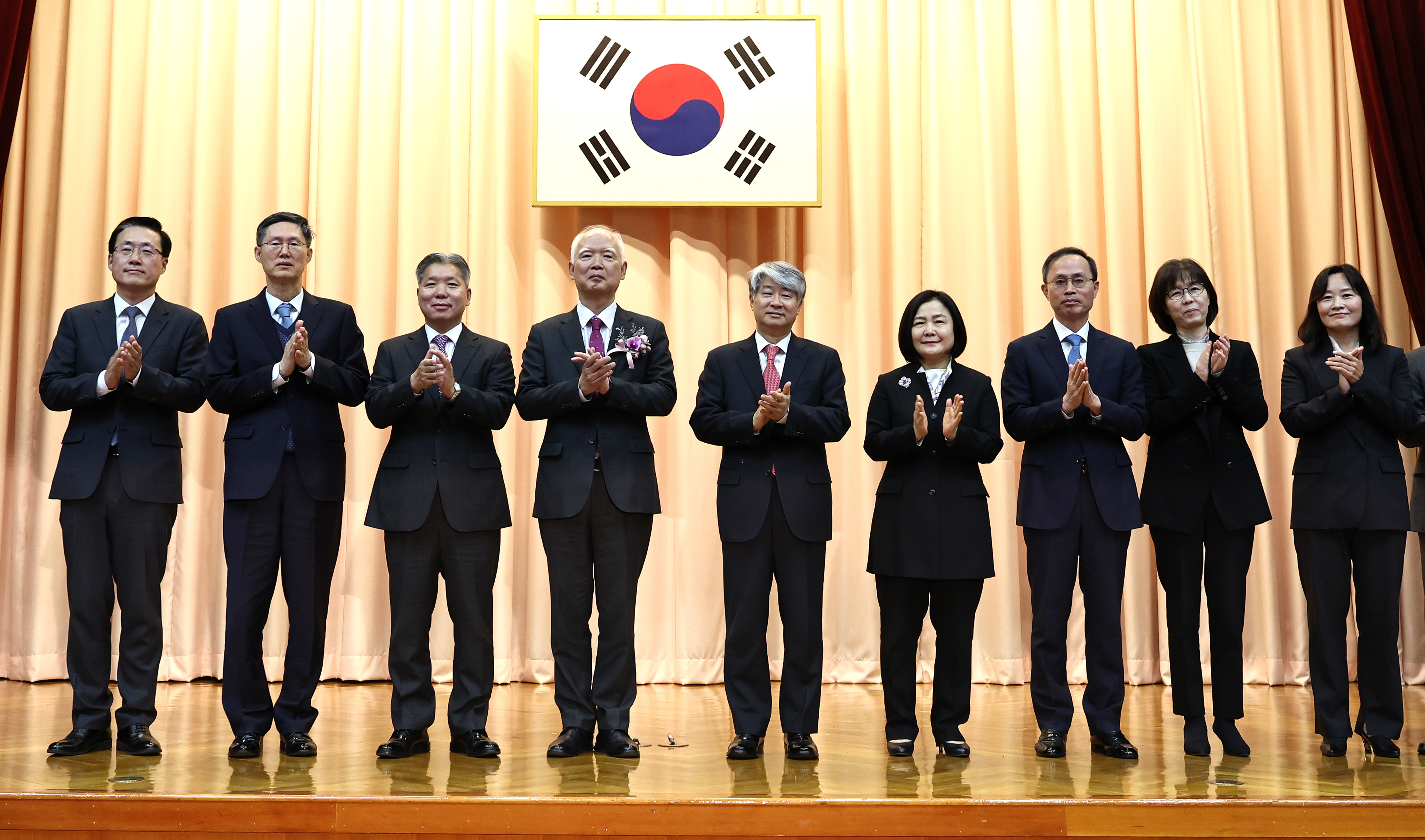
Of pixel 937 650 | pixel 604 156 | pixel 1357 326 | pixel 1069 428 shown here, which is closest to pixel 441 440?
pixel 937 650

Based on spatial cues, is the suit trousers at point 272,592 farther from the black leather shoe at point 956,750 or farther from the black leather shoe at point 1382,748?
the black leather shoe at point 1382,748

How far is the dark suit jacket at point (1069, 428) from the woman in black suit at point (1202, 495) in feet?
0.38

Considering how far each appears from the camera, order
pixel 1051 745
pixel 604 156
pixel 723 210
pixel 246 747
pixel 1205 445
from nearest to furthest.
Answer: pixel 246 747
pixel 1051 745
pixel 1205 445
pixel 604 156
pixel 723 210

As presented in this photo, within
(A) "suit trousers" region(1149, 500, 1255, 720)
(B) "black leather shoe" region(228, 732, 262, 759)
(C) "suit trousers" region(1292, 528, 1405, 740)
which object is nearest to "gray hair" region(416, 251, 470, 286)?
(B) "black leather shoe" region(228, 732, 262, 759)

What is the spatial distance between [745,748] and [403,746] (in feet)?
3.53

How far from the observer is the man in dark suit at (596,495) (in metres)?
3.46

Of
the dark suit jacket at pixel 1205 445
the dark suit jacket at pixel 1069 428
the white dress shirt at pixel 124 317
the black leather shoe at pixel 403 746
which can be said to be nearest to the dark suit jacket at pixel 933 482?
the dark suit jacket at pixel 1069 428

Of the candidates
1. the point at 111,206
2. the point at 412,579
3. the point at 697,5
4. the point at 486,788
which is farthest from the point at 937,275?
the point at 111,206

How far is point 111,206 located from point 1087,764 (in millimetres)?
→ 5103

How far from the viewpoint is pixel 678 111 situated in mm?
5371

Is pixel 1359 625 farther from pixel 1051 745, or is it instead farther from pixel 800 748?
pixel 800 748

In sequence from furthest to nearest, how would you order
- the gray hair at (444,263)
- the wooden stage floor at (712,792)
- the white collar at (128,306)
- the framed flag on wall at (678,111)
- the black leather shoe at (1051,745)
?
the framed flag on wall at (678,111)
the white collar at (128,306)
the gray hair at (444,263)
the black leather shoe at (1051,745)
the wooden stage floor at (712,792)

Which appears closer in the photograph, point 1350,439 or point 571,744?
point 571,744

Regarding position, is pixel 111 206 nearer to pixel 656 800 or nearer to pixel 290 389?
pixel 290 389
